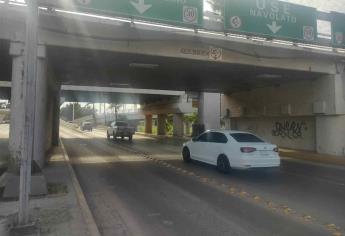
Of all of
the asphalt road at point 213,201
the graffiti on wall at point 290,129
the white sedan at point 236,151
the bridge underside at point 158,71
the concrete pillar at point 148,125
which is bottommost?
the asphalt road at point 213,201

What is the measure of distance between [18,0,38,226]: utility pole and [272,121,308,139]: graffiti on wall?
2014 centimetres

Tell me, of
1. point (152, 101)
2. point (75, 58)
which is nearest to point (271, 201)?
point (75, 58)

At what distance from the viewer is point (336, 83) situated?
792 inches

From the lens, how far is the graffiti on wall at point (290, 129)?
949 inches

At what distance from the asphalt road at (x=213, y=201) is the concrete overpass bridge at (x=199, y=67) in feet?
13.7

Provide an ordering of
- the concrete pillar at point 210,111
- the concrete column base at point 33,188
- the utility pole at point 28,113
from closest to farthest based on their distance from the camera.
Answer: the utility pole at point 28,113
the concrete column base at point 33,188
the concrete pillar at point 210,111

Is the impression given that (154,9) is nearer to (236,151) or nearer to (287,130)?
(236,151)

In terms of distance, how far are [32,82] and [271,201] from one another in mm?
5859

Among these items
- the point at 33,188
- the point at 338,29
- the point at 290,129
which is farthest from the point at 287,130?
the point at 33,188

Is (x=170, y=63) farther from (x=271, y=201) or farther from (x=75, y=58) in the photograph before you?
(x=271, y=201)

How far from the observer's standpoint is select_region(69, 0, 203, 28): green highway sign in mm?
13578

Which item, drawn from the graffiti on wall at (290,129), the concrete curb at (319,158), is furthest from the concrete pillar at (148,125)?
the concrete curb at (319,158)

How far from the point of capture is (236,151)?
13.0 meters

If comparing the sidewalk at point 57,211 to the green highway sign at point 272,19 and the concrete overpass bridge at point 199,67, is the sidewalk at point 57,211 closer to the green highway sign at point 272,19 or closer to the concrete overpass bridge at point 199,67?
the concrete overpass bridge at point 199,67
